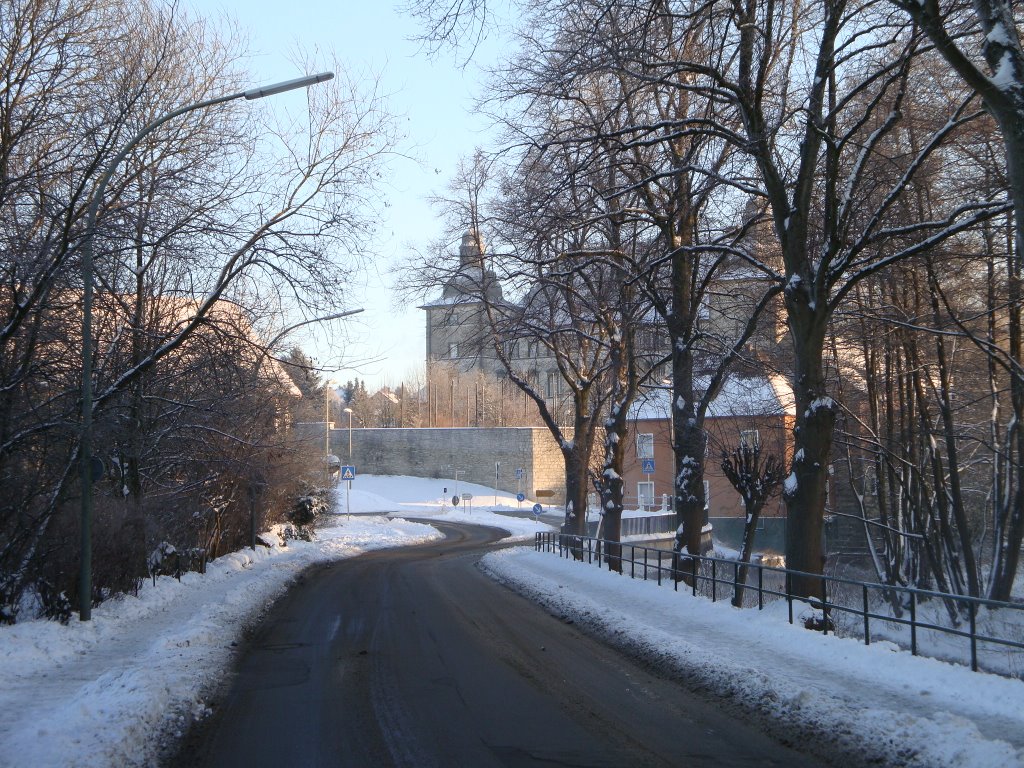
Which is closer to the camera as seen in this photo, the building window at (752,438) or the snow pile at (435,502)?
the building window at (752,438)

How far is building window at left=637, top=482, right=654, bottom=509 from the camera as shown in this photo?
190ft

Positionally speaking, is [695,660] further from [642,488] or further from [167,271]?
[642,488]

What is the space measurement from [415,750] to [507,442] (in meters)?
69.0

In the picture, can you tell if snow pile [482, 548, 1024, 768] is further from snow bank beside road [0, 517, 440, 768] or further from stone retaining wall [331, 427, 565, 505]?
stone retaining wall [331, 427, 565, 505]

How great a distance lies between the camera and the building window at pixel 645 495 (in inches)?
2274

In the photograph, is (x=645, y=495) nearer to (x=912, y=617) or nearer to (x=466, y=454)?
(x=466, y=454)

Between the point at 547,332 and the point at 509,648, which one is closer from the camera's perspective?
the point at 509,648

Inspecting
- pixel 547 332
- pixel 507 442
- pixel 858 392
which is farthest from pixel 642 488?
pixel 547 332

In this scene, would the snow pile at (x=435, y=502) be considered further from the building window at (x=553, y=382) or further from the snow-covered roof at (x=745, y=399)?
the snow-covered roof at (x=745, y=399)

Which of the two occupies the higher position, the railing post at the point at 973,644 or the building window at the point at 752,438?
the building window at the point at 752,438

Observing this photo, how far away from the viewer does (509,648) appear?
12.6 metres

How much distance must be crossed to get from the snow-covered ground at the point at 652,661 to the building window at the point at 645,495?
3968cm

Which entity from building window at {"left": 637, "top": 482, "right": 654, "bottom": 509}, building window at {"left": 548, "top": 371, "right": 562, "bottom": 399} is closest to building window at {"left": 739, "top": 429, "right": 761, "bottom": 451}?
building window at {"left": 548, "top": 371, "right": 562, "bottom": 399}

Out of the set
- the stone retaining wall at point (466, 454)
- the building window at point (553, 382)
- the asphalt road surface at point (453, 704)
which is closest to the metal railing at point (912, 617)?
the asphalt road surface at point (453, 704)
